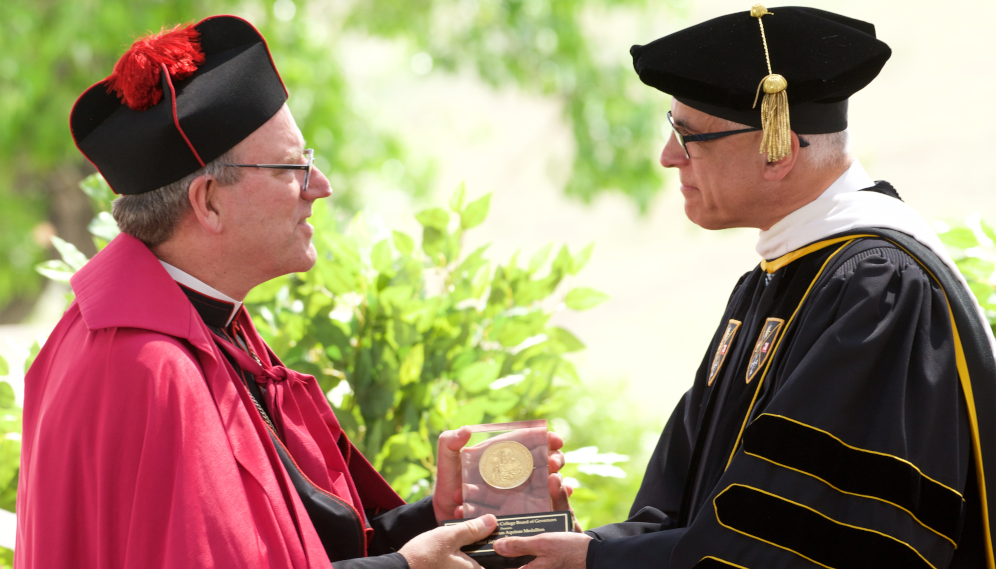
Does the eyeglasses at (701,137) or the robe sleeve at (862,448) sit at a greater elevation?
A: the eyeglasses at (701,137)

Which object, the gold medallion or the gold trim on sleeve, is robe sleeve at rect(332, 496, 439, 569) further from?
the gold trim on sleeve

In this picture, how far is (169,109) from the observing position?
207 cm

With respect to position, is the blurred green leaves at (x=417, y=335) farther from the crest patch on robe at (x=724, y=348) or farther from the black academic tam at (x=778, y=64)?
the black academic tam at (x=778, y=64)

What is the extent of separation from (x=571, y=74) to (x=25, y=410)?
734 centimetres

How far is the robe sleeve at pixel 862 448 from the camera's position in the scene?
1890mm

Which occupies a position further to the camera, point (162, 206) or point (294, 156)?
point (294, 156)

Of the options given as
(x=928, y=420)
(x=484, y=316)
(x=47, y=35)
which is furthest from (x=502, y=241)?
(x=928, y=420)

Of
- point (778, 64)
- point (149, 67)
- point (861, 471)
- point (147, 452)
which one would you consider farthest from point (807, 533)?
point (149, 67)

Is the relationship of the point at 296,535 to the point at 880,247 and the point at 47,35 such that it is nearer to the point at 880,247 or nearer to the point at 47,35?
the point at 880,247

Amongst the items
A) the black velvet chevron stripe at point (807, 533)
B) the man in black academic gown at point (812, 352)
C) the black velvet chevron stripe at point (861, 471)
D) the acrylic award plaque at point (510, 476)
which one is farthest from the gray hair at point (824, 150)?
the acrylic award plaque at point (510, 476)

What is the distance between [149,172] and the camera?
2.10 meters

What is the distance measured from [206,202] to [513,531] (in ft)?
3.89

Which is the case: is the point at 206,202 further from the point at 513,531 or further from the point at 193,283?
the point at 513,531

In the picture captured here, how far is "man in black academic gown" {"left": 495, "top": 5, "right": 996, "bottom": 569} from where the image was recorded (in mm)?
1907
